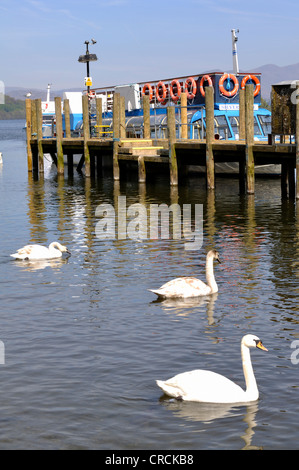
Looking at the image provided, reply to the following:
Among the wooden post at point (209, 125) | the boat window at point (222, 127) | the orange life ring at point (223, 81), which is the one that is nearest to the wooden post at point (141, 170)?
the boat window at point (222, 127)

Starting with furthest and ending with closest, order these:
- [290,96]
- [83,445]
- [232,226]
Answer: [290,96], [232,226], [83,445]

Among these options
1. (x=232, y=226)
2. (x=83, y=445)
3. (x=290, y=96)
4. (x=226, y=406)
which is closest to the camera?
(x=83, y=445)

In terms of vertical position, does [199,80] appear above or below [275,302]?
above

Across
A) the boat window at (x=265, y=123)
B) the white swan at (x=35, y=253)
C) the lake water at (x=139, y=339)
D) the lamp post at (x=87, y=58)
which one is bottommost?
the lake water at (x=139, y=339)

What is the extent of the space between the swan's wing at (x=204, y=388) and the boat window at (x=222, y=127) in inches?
1166

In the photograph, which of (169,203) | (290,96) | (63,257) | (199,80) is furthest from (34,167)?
(63,257)

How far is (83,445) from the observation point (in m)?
7.90

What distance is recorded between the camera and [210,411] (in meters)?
8.71

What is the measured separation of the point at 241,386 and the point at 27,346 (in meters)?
3.35

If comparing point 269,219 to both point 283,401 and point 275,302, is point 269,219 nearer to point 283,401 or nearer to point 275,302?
point 275,302

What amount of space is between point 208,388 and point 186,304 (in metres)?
4.63

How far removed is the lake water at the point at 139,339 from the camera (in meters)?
8.27

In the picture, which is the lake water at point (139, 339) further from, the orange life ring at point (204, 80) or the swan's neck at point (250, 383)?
the orange life ring at point (204, 80)

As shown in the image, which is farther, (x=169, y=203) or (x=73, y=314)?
(x=169, y=203)
